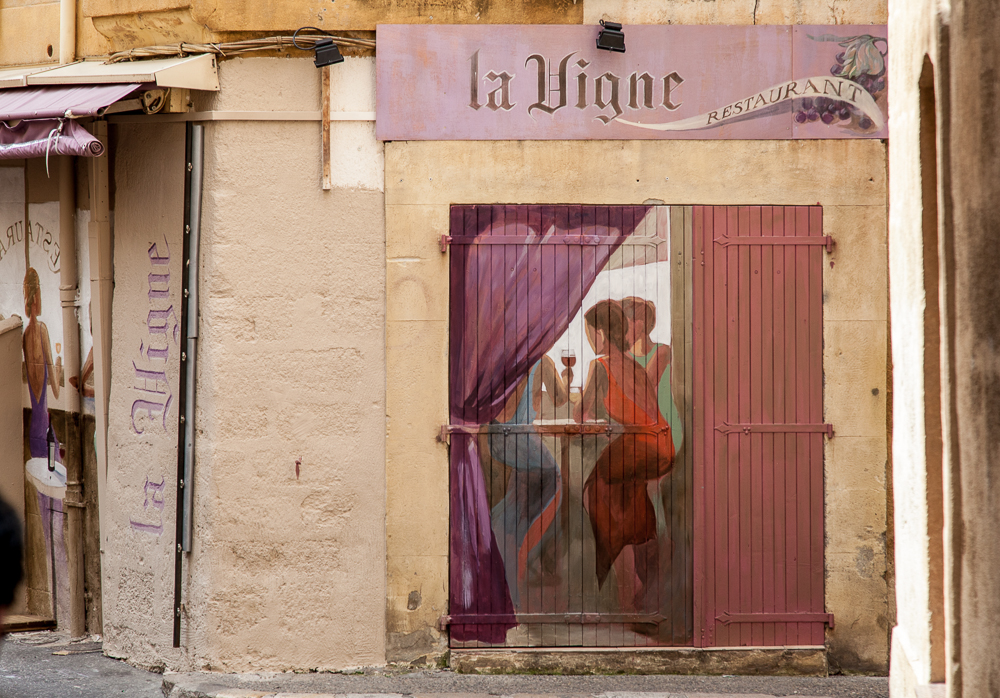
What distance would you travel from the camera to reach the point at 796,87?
5957mm

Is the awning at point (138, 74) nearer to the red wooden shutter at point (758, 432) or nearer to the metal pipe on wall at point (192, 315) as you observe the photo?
the metal pipe on wall at point (192, 315)

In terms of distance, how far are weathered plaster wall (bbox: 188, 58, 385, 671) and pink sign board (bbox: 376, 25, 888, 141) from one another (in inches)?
23.6

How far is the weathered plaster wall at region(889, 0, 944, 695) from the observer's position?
3.93 m

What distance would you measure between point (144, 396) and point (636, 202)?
10.5 feet

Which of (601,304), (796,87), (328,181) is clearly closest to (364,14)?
(328,181)

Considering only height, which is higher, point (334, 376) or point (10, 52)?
point (10, 52)

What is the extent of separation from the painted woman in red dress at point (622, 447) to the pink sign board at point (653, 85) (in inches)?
46.6

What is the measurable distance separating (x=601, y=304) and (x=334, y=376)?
163cm

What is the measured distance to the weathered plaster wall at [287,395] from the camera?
5.89m

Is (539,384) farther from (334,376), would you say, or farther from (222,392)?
(222,392)

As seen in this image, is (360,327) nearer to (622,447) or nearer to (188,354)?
(188,354)

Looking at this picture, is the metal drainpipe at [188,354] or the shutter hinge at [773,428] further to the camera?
the shutter hinge at [773,428]

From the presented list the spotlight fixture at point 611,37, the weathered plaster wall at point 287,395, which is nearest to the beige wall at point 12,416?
the weathered plaster wall at point 287,395

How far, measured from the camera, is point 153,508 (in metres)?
6.13
